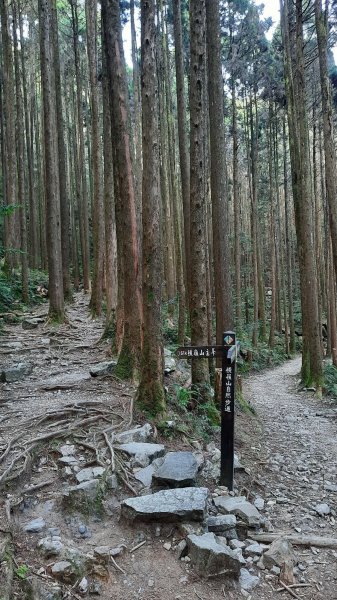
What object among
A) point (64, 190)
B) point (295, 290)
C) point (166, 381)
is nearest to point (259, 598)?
point (166, 381)

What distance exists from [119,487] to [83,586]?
120 centimetres

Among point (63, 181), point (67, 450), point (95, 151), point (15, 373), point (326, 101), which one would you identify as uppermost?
point (95, 151)

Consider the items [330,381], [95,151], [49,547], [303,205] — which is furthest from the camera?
[95,151]

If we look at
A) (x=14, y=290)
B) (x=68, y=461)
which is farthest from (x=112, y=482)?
(x=14, y=290)

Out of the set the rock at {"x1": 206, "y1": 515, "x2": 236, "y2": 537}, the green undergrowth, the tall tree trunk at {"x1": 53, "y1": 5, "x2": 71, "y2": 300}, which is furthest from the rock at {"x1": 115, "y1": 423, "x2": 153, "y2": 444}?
the tall tree trunk at {"x1": 53, "y1": 5, "x2": 71, "y2": 300}

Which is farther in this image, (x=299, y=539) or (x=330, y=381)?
(x=330, y=381)

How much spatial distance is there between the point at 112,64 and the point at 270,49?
42.4 ft

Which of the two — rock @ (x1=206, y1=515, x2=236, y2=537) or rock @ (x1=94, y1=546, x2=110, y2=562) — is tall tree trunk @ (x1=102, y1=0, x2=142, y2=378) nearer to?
rock @ (x1=206, y1=515, x2=236, y2=537)

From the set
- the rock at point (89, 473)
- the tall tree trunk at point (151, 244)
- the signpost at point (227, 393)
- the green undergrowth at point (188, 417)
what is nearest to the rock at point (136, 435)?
the green undergrowth at point (188, 417)

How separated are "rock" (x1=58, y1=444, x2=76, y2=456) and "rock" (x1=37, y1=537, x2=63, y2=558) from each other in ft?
4.06

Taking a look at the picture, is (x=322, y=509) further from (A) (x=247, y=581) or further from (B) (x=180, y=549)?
(B) (x=180, y=549)

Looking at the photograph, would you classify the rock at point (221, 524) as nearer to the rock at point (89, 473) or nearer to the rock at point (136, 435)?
the rock at point (89, 473)

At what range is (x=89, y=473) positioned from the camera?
4137 mm

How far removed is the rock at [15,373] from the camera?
7.33 meters
